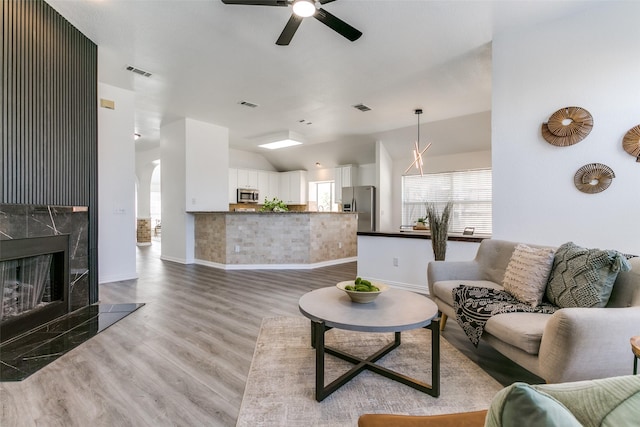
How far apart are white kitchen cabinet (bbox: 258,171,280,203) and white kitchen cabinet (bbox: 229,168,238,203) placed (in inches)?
32.1

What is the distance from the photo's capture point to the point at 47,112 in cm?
279

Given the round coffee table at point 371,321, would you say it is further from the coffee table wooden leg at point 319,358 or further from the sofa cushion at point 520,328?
the sofa cushion at point 520,328

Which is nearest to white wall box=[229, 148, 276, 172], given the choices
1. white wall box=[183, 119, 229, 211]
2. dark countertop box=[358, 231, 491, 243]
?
white wall box=[183, 119, 229, 211]

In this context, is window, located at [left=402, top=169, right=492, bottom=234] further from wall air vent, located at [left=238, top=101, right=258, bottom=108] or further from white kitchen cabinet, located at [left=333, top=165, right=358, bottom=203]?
wall air vent, located at [left=238, top=101, right=258, bottom=108]

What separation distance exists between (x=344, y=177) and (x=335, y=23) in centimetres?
597

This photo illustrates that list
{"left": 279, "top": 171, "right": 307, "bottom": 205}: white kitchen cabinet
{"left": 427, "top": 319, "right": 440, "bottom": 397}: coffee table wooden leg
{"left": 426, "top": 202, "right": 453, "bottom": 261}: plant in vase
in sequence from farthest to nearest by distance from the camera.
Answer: {"left": 279, "top": 171, "right": 307, "bottom": 205}: white kitchen cabinet → {"left": 426, "top": 202, "right": 453, "bottom": 261}: plant in vase → {"left": 427, "top": 319, "right": 440, "bottom": 397}: coffee table wooden leg

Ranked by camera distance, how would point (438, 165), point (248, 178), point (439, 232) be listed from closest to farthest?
point (439, 232), point (438, 165), point (248, 178)

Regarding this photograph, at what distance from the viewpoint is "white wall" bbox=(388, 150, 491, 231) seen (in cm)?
649

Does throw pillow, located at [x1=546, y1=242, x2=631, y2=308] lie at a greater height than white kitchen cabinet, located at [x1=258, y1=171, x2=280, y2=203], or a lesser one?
lesser

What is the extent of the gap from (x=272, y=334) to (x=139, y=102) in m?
4.54

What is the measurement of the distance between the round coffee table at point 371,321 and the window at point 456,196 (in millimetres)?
5281

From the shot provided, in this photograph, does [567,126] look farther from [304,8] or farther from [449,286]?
[304,8]

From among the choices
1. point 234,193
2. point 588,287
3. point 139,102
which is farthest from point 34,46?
point 234,193

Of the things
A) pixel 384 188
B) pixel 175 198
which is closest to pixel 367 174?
pixel 384 188
